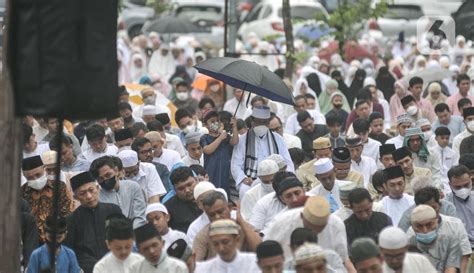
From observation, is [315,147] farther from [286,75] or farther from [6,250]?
[286,75]

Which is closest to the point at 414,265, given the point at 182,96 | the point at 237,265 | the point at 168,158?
the point at 237,265

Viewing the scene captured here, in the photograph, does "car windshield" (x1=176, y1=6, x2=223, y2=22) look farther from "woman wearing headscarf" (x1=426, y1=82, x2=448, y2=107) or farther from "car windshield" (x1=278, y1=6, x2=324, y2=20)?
"woman wearing headscarf" (x1=426, y1=82, x2=448, y2=107)

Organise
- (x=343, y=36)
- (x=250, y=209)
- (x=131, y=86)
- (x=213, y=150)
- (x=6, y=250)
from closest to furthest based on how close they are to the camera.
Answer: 1. (x=6, y=250)
2. (x=250, y=209)
3. (x=213, y=150)
4. (x=131, y=86)
5. (x=343, y=36)

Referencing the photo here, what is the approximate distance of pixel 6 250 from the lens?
980 centimetres

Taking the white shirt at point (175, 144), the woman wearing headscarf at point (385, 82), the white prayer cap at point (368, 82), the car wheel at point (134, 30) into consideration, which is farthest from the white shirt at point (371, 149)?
the car wheel at point (134, 30)

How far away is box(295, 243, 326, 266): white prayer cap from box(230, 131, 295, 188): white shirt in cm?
577

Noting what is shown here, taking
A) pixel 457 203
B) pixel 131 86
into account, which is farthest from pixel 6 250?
pixel 131 86

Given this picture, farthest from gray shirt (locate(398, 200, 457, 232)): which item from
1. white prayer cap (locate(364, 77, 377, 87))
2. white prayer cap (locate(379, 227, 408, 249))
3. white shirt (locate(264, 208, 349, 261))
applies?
white prayer cap (locate(364, 77, 377, 87))

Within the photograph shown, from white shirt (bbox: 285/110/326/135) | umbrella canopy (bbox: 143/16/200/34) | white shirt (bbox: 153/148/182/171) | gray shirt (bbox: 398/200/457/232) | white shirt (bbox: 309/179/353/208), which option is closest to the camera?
gray shirt (bbox: 398/200/457/232)

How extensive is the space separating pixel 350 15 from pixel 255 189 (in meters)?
14.5

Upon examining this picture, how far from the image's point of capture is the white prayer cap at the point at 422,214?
42.5ft

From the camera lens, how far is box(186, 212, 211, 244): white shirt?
13.3m

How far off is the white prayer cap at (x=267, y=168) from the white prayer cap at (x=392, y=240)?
11.9 feet

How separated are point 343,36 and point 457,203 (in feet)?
50.1
